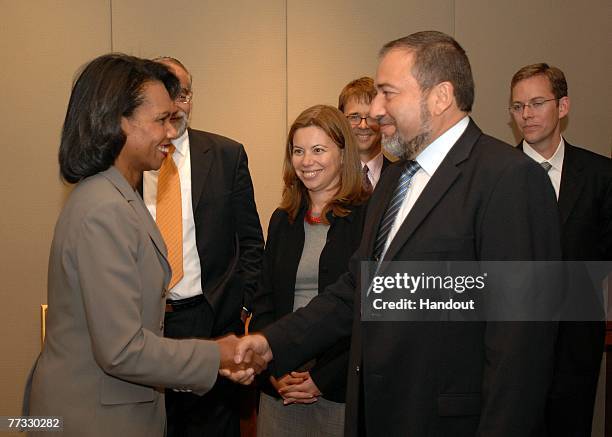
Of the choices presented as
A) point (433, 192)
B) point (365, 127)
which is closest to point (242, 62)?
point (365, 127)

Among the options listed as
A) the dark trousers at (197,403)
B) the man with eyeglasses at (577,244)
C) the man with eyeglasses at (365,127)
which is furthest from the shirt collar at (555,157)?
the dark trousers at (197,403)

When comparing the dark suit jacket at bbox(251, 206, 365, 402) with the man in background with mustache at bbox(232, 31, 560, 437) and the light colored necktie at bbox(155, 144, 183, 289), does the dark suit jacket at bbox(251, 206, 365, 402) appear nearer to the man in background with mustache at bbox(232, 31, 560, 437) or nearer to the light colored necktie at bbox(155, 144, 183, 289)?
the light colored necktie at bbox(155, 144, 183, 289)

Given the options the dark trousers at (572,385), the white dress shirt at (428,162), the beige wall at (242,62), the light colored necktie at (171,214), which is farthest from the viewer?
the beige wall at (242,62)

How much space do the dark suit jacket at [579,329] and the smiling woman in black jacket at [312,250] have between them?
1171mm

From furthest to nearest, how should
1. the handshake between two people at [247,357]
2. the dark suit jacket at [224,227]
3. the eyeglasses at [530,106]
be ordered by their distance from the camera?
the eyeglasses at [530,106] < the dark suit jacket at [224,227] < the handshake between two people at [247,357]

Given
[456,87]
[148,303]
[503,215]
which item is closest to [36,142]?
[148,303]

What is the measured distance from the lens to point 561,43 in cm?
486

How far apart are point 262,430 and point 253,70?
94.5 inches

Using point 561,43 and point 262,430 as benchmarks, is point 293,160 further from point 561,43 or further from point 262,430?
point 561,43

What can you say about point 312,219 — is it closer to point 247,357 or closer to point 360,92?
point 247,357

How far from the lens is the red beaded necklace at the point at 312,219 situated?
2912mm

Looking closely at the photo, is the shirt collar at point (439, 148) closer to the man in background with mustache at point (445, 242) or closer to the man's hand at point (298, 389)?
the man in background with mustache at point (445, 242)

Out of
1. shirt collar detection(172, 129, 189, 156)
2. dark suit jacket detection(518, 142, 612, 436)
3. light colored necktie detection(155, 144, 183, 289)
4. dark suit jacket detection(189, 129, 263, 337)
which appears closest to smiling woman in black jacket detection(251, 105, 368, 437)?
dark suit jacket detection(189, 129, 263, 337)

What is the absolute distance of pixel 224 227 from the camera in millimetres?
3252
